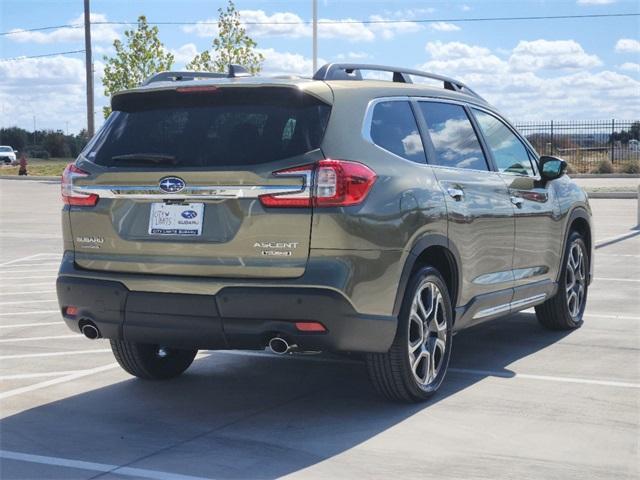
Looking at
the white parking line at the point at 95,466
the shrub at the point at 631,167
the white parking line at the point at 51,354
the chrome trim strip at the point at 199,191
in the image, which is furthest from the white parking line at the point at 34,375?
the shrub at the point at 631,167

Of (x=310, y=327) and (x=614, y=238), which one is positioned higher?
(x=310, y=327)

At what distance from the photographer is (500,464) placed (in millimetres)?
4992

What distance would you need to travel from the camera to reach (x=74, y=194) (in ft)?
20.0

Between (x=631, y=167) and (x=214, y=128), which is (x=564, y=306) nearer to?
(x=214, y=128)

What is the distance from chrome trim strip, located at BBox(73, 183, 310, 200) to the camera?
5473mm

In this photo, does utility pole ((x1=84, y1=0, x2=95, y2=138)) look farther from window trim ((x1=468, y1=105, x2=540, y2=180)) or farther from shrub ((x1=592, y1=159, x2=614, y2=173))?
window trim ((x1=468, y1=105, x2=540, y2=180))

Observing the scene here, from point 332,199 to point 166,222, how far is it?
93 centimetres

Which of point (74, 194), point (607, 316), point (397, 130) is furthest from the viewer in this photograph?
point (607, 316)

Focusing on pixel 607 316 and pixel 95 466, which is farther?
pixel 607 316

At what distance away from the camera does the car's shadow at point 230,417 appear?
516 centimetres

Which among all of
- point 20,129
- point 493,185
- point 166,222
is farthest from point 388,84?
point 20,129

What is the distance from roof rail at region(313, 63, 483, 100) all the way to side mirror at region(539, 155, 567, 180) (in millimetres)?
924

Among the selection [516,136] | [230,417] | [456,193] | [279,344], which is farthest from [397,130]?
[516,136]

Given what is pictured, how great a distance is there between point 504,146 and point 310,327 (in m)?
2.85
